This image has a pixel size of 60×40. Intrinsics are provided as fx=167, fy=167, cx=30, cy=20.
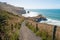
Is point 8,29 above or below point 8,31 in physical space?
A: below

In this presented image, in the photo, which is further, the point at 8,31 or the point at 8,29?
the point at 8,29

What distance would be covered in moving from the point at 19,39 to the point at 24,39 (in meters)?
0.94

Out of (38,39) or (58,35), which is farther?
(38,39)

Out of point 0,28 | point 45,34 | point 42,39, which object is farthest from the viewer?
point 0,28

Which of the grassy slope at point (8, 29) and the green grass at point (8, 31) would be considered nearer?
the green grass at point (8, 31)

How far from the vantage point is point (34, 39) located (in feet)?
39.1

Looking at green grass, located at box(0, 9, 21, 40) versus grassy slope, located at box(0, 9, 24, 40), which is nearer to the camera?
green grass, located at box(0, 9, 21, 40)

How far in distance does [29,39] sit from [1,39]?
3.11 meters

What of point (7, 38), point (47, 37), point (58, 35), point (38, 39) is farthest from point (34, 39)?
point (7, 38)

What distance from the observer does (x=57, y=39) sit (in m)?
10.3

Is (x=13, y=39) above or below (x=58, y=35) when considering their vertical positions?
below

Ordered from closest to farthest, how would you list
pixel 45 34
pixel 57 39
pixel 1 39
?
pixel 57 39 < pixel 45 34 < pixel 1 39

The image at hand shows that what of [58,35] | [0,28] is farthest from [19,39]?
[0,28]

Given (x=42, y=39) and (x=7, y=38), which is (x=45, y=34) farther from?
(x=7, y=38)
